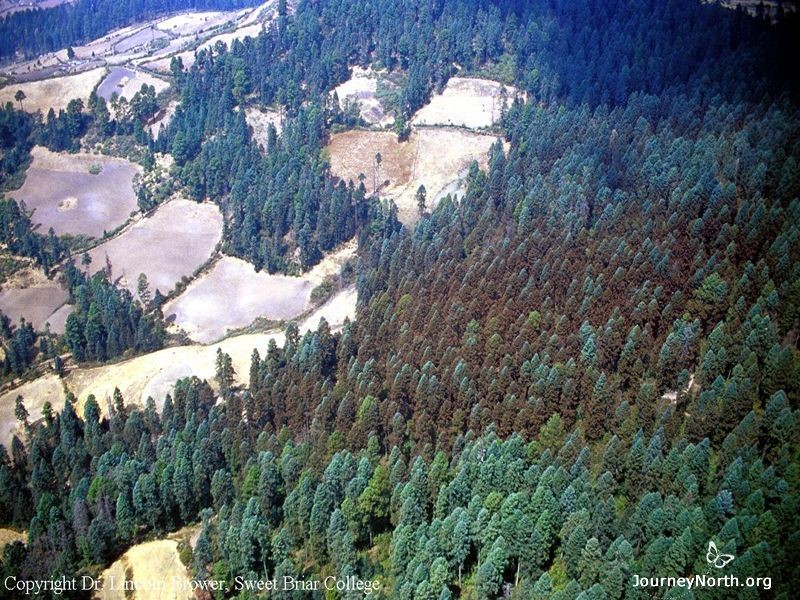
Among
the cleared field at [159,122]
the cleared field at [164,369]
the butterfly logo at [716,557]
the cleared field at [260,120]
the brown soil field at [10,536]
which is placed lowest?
the brown soil field at [10,536]

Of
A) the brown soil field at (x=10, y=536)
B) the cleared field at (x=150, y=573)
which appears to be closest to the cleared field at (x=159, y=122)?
the brown soil field at (x=10, y=536)

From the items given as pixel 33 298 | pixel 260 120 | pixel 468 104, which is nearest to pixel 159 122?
pixel 260 120

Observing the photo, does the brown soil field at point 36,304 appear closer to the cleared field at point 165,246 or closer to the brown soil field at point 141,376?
the cleared field at point 165,246

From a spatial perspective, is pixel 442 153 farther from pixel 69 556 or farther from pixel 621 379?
pixel 69 556

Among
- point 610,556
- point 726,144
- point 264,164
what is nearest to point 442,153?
point 264,164

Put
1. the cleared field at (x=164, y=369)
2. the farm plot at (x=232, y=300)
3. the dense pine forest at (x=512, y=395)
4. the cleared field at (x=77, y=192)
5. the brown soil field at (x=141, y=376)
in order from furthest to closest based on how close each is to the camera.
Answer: the cleared field at (x=77, y=192), the farm plot at (x=232, y=300), the cleared field at (x=164, y=369), the brown soil field at (x=141, y=376), the dense pine forest at (x=512, y=395)
